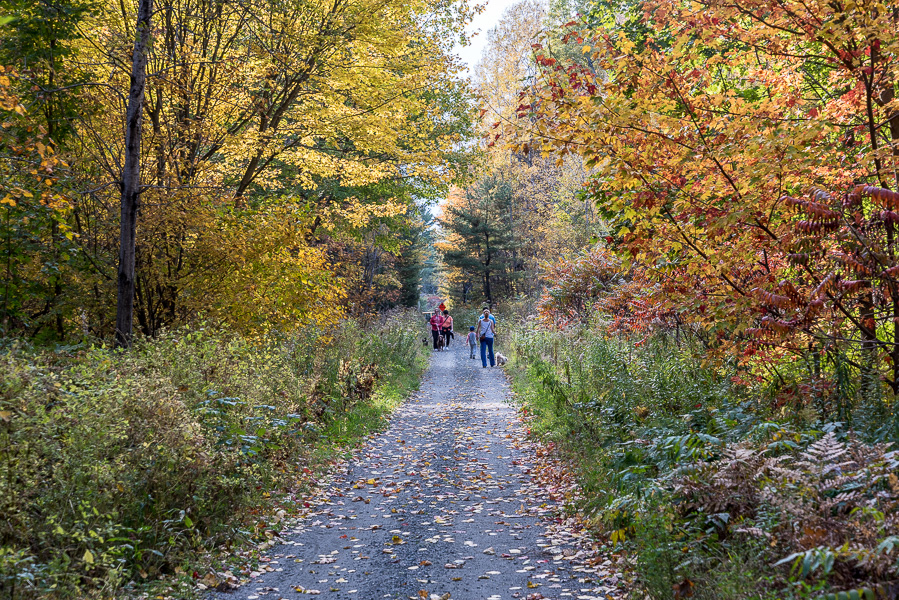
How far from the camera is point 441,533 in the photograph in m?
6.05

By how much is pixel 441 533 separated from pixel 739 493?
3.01 metres

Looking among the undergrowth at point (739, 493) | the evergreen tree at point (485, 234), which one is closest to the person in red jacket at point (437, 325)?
the evergreen tree at point (485, 234)

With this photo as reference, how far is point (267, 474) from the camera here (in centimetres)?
692

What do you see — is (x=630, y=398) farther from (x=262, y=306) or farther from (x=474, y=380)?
(x=474, y=380)

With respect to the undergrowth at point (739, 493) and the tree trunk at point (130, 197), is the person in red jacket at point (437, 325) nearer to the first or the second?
the undergrowth at point (739, 493)

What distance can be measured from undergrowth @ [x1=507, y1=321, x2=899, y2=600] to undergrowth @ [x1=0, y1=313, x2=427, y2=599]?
11.9ft

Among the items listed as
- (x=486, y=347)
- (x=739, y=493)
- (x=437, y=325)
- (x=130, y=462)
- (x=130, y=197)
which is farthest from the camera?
(x=437, y=325)

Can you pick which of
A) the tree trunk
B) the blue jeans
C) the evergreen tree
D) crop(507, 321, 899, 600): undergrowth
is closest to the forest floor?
crop(507, 321, 899, 600): undergrowth

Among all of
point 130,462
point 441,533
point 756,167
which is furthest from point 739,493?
point 130,462

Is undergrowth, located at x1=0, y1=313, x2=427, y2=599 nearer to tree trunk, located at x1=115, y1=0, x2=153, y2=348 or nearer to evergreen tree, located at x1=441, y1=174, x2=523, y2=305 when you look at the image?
tree trunk, located at x1=115, y1=0, x2=153, y2=348

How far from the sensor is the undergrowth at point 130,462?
4074 mm

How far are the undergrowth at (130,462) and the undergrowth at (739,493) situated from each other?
362 centimetres

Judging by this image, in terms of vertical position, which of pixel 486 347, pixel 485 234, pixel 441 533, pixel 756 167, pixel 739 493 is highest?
pixel 485 234

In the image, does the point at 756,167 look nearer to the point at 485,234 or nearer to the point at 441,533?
the point at 441,533
